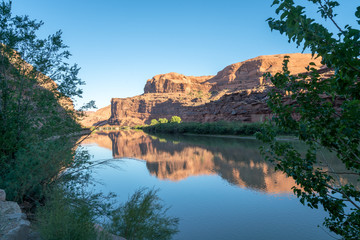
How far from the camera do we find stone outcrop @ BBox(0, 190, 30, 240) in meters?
3.48

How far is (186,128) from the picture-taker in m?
62.4

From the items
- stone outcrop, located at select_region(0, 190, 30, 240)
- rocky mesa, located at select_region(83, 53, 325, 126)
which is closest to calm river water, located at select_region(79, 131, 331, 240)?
stone outcrop, located at select_region(0, 190, 30, 240)

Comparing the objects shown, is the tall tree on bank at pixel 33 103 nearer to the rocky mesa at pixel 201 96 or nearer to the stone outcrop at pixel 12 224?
the stone outcrop at pixel 12 224

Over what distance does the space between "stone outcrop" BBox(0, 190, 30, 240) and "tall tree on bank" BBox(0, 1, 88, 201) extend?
1.37 m

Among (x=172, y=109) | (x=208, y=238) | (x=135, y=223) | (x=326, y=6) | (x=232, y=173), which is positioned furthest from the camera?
(x=172, y=109)

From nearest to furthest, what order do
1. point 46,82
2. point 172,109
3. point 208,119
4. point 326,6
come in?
point 326,6 → point 46,82 → point 208,119 → point 172,109

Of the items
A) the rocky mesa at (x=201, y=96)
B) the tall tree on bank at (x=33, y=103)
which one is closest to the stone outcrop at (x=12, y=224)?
the tall tree on bank at (x=33, y=103)

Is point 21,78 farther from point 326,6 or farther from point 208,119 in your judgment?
point 208,119

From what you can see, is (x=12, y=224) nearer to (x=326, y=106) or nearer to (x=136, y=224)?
(x=136, y=224)

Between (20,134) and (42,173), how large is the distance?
265cm

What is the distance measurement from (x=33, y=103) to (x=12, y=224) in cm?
575

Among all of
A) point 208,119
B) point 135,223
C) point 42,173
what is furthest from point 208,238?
point 208,119

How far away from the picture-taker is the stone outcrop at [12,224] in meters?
3.48

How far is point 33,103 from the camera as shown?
27.5ft
